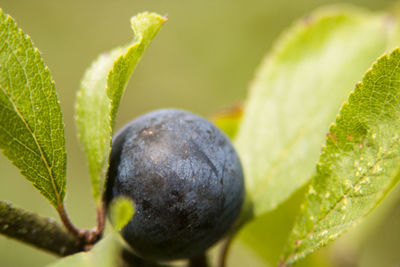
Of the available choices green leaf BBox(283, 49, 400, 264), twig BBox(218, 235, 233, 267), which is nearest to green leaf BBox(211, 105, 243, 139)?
twig BBox(218, 235, 233, 267)

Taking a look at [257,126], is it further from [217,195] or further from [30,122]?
[30,122]

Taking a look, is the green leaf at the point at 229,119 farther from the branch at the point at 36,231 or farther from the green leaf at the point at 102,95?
the branch at the point at 36,231

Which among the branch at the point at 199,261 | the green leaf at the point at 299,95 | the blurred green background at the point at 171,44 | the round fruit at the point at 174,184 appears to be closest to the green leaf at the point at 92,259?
the round fruit at the point at 174,184

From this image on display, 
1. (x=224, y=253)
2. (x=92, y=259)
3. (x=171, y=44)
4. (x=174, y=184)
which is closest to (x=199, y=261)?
(x=224, y=253)

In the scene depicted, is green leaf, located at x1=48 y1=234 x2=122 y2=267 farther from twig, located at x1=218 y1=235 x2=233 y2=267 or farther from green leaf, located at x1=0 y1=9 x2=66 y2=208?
twig, located at x1=218 y1=235 x2=233 y2=267

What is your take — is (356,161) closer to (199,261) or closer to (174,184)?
(174,184)

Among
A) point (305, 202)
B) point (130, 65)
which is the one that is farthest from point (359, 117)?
point (130, 65)
